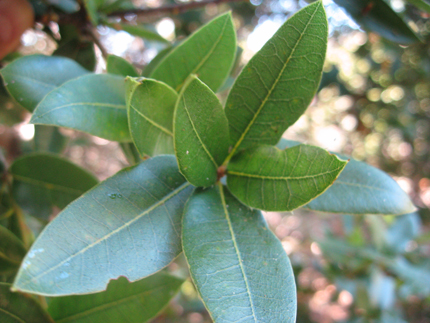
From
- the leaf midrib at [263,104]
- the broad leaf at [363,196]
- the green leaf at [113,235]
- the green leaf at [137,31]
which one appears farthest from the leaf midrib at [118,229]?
the green leaf at [137,31]

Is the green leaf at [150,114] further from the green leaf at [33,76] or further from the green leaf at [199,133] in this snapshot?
the green leaf at [33,76]

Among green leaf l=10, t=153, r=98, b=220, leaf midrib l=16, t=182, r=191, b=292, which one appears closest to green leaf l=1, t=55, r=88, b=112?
green leaf l=10, t=153, r=98, b=220

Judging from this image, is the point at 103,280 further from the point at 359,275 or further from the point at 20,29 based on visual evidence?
the point at 359,275

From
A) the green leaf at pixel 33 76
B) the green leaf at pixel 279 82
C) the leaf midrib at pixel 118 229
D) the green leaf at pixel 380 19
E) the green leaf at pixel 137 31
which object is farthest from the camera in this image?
the green leaf at pixel 137 31

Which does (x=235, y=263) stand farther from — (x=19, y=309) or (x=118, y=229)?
(x=19, y=309)

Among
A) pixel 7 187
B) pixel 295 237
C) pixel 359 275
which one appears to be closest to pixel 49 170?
pixel 7 187
